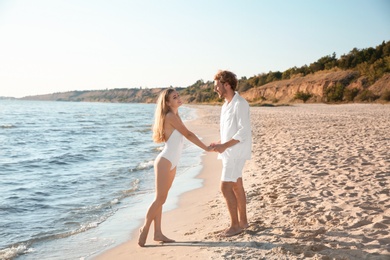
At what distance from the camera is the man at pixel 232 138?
174 inches

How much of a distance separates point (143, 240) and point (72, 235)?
A: 1537 millimetres

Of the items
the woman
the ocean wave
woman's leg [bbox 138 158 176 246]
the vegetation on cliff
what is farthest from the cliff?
the ocean wave

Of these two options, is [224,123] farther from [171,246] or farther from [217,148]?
[171,246]

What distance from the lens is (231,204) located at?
4613mm

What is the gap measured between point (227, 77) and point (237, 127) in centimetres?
59

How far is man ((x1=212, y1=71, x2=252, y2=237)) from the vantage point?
443 cm

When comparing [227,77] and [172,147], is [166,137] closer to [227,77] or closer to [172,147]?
[172,147]

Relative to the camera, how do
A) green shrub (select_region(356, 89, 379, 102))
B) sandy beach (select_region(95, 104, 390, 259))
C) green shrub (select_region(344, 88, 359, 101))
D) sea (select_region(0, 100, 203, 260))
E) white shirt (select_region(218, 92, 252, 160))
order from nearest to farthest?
sandy beach (select_region(95, 104, 390, 259))
white shirt (select_region(218, 92, 252, 160))
sea (select_region(0, 100, 203, 260))
green shrub (select_region(356, 89, 379, 102))
green shrub (select_region(344, 88, 359, 101))

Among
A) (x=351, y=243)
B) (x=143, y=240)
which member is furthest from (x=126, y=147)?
(x=351, y=243)

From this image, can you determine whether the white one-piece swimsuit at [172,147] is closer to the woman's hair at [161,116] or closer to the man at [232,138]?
the woman's hair at [161,116]

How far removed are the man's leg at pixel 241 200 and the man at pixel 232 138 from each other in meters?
0.02

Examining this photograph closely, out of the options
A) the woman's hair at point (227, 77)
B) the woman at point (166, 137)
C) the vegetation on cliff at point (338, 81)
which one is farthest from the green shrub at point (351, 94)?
the woman at point (166, 137)

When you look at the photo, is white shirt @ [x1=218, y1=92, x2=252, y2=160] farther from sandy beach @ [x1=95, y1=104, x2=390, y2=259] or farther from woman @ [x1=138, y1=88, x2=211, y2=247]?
sandy beach @ [x1=95, y1=104, x2=390, y2=259]

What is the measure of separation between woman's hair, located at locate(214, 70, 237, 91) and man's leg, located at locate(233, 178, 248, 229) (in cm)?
115
